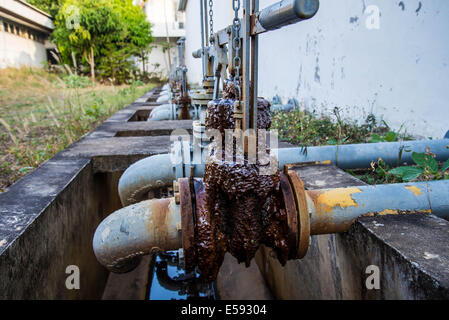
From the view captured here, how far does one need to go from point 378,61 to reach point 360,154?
1548mm

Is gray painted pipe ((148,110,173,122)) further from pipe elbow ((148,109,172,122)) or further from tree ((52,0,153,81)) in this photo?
tree ((52,0,153,81))

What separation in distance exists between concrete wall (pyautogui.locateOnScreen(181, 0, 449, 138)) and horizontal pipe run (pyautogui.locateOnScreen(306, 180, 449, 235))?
1421 mm

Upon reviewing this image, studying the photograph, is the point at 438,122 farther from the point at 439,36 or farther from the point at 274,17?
the point at 274,17

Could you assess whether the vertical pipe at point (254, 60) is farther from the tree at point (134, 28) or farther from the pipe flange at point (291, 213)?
the tree at point (134, 28)

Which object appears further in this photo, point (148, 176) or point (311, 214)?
point (148, 176)

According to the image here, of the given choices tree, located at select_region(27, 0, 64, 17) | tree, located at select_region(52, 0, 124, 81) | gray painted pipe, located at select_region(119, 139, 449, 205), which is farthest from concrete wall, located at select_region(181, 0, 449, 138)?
tree, located at select_region(27, 0, 64, 17)

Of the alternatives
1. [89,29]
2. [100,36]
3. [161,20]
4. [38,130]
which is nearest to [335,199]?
[38,130]

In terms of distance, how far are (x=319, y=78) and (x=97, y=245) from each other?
3690 millimetres

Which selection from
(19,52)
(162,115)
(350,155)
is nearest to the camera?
(350,155)

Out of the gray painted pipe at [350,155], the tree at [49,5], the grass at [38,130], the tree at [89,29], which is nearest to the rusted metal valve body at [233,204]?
the gray painted pipe at [350,155]

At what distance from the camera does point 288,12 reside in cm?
80

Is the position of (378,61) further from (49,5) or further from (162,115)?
(49,5)

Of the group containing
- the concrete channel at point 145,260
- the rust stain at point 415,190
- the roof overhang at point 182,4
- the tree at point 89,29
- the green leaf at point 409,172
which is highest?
the roof overhang at point 182,4

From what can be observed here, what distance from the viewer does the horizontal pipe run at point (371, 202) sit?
1316 millimetres
